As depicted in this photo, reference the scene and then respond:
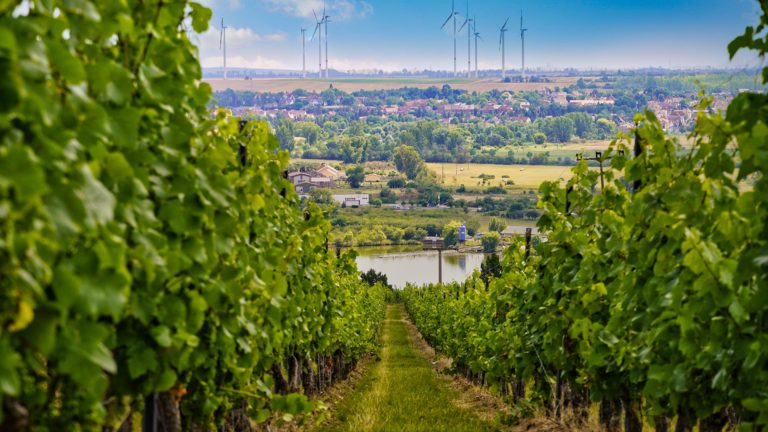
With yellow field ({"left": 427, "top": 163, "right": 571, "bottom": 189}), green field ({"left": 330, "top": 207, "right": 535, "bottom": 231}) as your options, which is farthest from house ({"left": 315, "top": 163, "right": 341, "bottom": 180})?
yellow field ({"left": 427, "top": 163, "right": 571, "bottom": 189})

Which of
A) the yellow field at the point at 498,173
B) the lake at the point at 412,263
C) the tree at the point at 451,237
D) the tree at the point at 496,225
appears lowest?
the lake at the point at 412,263

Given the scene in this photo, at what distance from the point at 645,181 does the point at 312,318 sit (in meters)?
5.04

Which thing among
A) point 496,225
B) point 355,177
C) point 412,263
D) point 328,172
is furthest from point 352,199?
point 496,225

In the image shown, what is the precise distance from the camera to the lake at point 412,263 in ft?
326

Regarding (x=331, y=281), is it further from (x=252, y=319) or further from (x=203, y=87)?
(x=203, y=87)

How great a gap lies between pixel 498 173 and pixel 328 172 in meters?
32.6

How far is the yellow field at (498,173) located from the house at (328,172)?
2112cm

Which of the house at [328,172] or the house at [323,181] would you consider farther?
the house at [328,172]

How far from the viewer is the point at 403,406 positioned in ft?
43.9

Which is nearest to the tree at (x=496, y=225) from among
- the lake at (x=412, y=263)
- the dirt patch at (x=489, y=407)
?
the lake at (x=412, y=263)

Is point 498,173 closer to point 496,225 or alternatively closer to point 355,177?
point 355,177

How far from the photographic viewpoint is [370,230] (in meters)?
106

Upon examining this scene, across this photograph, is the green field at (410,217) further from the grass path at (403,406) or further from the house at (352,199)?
the grass path at (403,406)

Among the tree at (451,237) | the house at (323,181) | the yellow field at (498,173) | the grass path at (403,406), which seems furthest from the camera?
the yellow field at (498,173)
